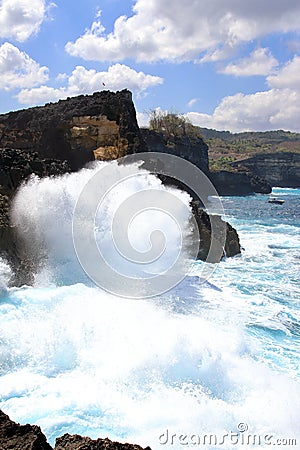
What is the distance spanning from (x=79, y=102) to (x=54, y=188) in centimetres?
867

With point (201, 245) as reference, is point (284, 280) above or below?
below

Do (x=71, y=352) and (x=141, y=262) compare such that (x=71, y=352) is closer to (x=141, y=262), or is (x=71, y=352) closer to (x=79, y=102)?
(x=141, y=262)

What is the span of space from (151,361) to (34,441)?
382 centimetres

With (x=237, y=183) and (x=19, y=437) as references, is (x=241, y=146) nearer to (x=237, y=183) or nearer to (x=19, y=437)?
(x=237, y=183)

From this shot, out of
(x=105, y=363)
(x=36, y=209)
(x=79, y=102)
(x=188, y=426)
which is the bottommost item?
(x=188, y=426)

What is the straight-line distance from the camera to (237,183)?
59281 mm

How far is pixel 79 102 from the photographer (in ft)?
63.8

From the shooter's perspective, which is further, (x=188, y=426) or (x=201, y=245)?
(x=201, y=245)

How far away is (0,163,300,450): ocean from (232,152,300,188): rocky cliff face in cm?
6931

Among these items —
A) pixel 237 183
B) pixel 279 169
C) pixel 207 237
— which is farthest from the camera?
pixel 279 169

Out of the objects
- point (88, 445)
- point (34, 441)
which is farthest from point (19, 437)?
point (88, 445)

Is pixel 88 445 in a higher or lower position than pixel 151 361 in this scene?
higher

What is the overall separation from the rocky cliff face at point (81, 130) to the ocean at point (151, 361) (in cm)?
778

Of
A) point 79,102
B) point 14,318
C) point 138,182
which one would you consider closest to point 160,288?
point 14,318
